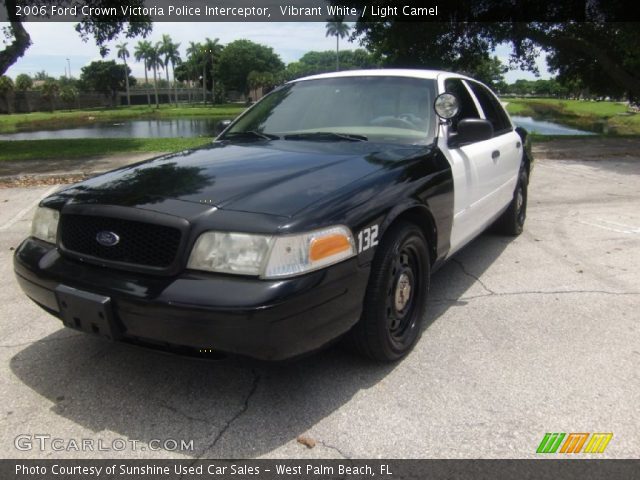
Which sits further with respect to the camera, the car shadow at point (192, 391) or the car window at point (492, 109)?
the car window at point (492, 109)

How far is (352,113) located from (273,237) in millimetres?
1834

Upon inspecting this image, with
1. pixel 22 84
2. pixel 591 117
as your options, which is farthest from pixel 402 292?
pixel 22 84

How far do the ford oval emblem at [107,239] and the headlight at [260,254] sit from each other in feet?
1.36

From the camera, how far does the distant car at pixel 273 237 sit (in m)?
2.19

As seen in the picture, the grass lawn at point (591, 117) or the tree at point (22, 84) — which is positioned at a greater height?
Answer: the tree at point (22, 84)

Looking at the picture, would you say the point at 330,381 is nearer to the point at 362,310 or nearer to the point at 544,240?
the point at 362,310

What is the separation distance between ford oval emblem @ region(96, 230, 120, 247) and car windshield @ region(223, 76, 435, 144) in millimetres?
1559

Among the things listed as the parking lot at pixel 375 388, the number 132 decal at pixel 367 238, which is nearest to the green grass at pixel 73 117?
the parking lot at pixel 375 388

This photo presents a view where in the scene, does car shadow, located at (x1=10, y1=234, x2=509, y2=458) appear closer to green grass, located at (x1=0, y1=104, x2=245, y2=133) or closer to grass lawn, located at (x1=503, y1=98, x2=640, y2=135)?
grass lawn, located at (x1=503, y1=98, x2=640, y2=135)

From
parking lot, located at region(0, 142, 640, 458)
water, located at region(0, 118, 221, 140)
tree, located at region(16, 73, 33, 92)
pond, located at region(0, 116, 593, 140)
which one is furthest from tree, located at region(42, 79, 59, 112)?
parking lot, located at region(0, 142, 640, 458)

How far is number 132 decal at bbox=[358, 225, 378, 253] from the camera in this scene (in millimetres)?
2473

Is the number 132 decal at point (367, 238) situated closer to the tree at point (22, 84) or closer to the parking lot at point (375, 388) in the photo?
the parking lot at point (375, 388)

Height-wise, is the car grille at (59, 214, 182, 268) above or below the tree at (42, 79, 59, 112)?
below
